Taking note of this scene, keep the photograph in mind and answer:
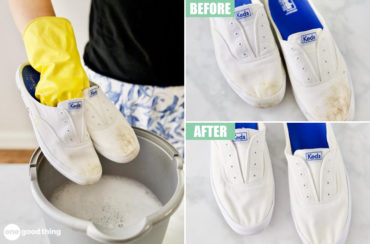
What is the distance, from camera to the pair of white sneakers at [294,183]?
62 cm

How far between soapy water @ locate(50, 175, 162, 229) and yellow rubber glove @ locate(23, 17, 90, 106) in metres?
0.18

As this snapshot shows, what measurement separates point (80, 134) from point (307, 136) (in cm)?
40

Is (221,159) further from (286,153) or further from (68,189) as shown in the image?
(68,189)

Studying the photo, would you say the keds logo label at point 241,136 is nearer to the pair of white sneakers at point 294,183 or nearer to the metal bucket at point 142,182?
the pair of white sneakers at point 294,183

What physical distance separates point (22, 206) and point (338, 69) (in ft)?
2.02

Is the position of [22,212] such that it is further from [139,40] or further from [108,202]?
[139,40]

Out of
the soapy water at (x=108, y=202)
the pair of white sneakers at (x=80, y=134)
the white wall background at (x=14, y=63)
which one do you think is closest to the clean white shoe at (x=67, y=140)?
the pair of white sneakers at (x=80, y=134)

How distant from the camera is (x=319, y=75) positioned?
60 cm

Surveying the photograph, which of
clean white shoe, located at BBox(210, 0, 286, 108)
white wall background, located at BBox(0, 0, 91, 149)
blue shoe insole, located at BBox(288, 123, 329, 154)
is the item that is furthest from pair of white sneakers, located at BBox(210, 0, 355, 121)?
white wall background, located at BBox(0, 0, 91, 149)

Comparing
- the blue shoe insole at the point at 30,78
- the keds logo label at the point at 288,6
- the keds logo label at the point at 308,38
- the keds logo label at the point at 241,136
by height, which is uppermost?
the keds logo label at the point at 288,6

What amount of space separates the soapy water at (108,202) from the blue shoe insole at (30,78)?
0.60 feet

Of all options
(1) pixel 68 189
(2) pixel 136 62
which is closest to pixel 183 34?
(2) pixel 136 62

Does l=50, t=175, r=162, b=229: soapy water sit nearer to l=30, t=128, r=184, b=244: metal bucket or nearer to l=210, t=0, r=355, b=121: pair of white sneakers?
l=30, t=128, r=184, b=244: metal bucket

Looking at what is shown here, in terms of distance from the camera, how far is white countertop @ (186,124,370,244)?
0.63m
